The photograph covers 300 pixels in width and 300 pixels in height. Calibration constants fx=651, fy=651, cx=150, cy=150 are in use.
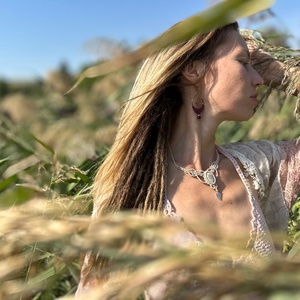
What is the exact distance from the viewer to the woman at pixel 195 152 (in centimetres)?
124

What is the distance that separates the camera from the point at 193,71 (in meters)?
1.29

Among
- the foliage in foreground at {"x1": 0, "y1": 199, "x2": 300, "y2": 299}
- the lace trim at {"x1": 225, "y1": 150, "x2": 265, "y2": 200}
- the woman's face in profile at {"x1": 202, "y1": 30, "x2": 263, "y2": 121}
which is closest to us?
the foliage in foreground at {"x1": 0, "y1": 199, "x2": 300, "y2": 299}

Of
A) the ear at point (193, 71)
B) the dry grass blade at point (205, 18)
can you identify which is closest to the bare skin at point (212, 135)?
the ear at point (193, 71)

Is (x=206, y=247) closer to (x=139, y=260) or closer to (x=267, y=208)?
(x=139, y=260)

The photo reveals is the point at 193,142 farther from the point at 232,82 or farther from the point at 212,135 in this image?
the point at 232,82

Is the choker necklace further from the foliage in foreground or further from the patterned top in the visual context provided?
the foliage in foreground

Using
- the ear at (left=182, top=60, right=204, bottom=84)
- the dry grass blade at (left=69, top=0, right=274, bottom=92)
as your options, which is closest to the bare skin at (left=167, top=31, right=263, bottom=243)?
the ear at (left=182, top=60, right=204, bottom=84)

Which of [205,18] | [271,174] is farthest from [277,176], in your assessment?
[205,18]

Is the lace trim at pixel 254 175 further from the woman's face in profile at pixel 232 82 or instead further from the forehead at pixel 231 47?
the forehead at pixel 231 47

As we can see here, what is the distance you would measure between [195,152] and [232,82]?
186mm

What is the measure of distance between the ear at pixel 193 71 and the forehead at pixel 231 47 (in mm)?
40

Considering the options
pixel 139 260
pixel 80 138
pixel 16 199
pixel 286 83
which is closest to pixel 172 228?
pixel 139 260

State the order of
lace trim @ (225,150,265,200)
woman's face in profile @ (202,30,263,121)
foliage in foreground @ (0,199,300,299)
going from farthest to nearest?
1. lace trim @ (225,150,265,200)
2. woman's face in profile @ (202,30,263,121)
3. foliage in foreground @ (0,199,300,299)

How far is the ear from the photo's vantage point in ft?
4.22
